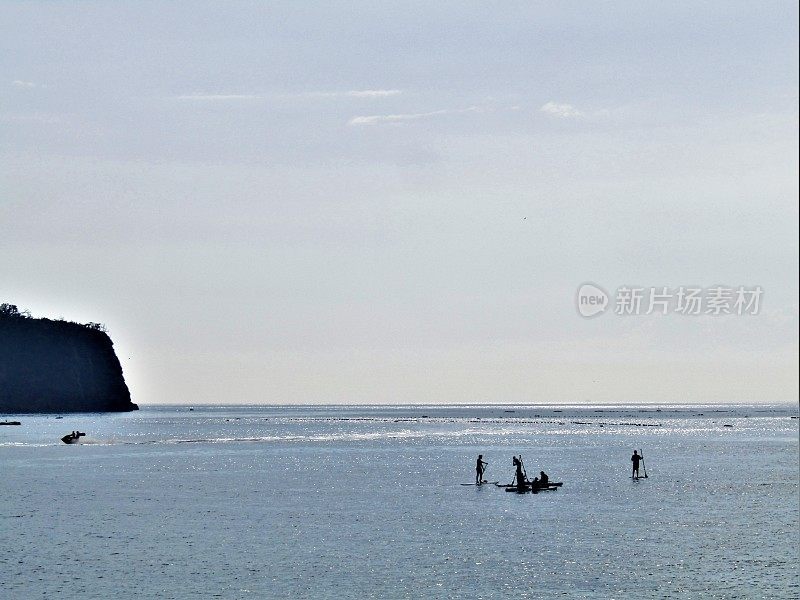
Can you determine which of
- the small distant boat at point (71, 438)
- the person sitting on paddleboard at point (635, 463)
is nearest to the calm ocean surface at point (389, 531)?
the person sitting on paddleboard at point (635, 463)

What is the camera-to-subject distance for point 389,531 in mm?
57844

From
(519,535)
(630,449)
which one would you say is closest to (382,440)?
(630,449)

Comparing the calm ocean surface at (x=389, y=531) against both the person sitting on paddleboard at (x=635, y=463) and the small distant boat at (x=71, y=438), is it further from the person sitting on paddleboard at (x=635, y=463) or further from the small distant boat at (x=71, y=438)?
the small distant boat at (x=71, y=438)

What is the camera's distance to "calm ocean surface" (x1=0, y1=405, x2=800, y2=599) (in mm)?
42994

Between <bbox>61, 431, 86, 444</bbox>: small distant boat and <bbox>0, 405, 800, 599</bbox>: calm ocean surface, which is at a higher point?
<bbox>61, 431, 86, 444</bbox>: small distant boat

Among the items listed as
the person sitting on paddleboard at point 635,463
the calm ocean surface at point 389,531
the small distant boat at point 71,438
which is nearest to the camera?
the calm ocean surface at point 389,531

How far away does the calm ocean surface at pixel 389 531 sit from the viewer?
42994mm

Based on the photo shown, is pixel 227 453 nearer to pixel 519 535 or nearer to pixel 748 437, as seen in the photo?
pixel 519 535

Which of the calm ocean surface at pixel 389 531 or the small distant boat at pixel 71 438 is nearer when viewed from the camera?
the calm ocean surface at pixel 389 531

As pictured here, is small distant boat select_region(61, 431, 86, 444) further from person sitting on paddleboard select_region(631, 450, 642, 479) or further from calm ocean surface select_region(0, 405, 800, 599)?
person sitting on paddleboard select_region(631, 450, 642, 479)

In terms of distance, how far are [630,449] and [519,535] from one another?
98.2 m

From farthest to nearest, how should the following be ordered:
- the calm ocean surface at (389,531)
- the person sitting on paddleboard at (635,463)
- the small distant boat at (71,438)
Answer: the small distant boat at (71,438), the person sitting on paddleboard at (635,463), the calm ocean surface at (389,531)

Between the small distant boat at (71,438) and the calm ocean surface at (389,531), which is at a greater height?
the small distant boat at (71,438)

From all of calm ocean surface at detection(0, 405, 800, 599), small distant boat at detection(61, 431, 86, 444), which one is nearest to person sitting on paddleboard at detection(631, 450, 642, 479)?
calm ocean surface at detection(0, 405, 800, 599)
